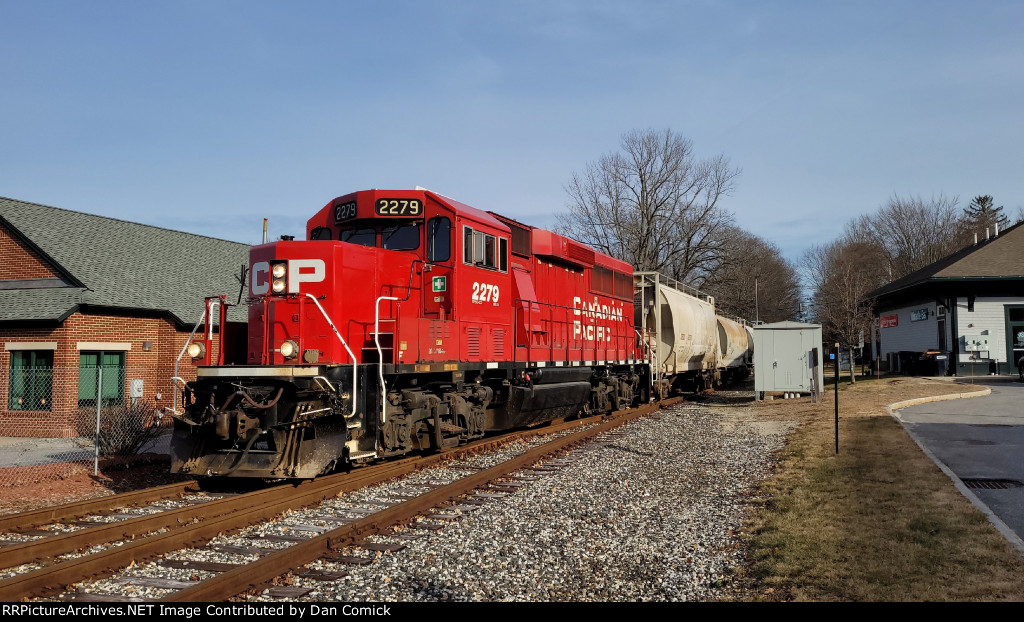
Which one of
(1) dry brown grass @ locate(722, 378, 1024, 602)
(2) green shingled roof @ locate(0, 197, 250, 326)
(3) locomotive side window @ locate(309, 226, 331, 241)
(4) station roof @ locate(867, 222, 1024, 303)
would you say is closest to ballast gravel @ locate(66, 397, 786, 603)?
(1) dry brown grass @ locate(722, 378, 1024, 602)

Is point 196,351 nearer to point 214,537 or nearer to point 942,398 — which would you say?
point 214,537

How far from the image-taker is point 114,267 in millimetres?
19875

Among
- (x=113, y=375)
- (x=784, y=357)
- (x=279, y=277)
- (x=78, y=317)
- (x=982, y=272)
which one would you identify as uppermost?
(x=982, y=272)

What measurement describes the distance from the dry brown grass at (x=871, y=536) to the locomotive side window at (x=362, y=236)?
6.42 m

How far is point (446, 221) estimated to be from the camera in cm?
1062

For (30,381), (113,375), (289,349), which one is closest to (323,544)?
(289,349)

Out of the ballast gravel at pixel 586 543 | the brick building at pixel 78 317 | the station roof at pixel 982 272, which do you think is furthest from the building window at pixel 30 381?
the station roof at pixel 982 272

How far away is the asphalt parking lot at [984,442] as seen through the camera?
8.61 meters

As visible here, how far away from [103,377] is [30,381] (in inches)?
61.2

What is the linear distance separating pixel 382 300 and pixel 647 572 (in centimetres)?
552

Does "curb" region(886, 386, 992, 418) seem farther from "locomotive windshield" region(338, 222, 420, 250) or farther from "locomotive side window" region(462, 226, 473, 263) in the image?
"locomotive windshield" region(338, 222, 420, 250)

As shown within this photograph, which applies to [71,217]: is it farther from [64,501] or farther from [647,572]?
[647,572]

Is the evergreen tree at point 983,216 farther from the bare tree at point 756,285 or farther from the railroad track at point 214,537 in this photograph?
the railroad track at point 214,537
